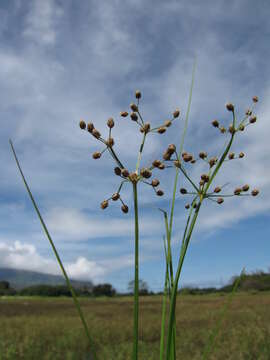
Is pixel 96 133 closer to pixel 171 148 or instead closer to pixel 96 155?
pixel 96 155

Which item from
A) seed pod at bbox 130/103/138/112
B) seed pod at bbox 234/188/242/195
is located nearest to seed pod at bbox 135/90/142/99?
seed pod at bbox 130/103/138/112

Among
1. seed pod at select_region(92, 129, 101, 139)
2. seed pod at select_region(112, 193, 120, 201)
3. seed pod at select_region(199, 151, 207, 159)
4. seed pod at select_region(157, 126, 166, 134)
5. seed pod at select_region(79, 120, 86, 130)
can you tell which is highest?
seed pod at select_region(199, 151, 207, 159)

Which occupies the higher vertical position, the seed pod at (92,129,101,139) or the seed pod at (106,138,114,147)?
the seed pod at (92,129,101,139)

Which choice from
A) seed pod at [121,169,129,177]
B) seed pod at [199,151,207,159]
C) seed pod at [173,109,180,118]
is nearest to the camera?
seed pod at [121,169,129,177]

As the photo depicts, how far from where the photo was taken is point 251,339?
27.5ft

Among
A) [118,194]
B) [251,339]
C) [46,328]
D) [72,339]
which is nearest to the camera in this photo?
[118,194]

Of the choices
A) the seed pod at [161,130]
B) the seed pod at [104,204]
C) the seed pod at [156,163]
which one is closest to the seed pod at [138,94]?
the seed pod at [161,130]

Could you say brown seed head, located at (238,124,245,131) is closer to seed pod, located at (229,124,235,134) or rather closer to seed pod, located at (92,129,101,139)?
seed pod, located at (229,124,235,134)

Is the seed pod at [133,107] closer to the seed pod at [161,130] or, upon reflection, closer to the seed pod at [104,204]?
the seed pod at [161,130]

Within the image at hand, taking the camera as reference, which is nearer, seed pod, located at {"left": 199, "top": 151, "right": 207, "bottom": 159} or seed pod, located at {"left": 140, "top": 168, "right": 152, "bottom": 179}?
seed pod, located at {"left": 140, "top": 168, "right": 152, "bottom": 179}

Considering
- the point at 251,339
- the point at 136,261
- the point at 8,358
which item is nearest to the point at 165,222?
the point at 136,261

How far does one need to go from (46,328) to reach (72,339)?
2.44 meters

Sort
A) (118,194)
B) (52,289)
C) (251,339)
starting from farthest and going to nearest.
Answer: (52,289), (251,339), (118,194)

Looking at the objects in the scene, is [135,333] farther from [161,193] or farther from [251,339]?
[251,339]
